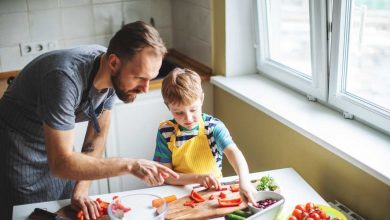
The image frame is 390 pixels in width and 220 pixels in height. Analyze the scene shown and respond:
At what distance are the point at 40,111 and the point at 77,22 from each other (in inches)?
60.5

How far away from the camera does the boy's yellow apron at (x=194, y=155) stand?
6.20ft

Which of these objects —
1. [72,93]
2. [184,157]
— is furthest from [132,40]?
[184,157]

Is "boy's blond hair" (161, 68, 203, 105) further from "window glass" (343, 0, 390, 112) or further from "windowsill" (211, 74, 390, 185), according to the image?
"window glass" (343, 0, 390, 112)

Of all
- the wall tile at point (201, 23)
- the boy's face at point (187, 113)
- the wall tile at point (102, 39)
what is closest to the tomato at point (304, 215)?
the boy's face at point (187, 113)

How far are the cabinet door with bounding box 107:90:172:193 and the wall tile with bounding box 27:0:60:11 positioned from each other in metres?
0.75

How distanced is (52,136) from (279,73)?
1344mm

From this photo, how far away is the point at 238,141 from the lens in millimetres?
2723

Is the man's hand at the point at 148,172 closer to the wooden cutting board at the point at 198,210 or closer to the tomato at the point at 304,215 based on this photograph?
the wooden cutting board at the point at 198,210

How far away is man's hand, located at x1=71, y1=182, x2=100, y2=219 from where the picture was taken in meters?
1.58

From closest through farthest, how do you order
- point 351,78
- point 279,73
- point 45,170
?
point 45,170 → point 351,78 → point 279,73

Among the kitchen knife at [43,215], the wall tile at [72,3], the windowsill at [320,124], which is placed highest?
the wall tile at [72,3]

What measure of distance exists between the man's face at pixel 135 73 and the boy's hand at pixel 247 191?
45 cm

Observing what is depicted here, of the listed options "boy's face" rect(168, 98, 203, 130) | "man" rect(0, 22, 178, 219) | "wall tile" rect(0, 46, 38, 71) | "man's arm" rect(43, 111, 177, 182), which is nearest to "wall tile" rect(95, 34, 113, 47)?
"wall tile" rect(0, 46, 38, 71)

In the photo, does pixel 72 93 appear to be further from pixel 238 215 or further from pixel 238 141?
pixel 238 141
